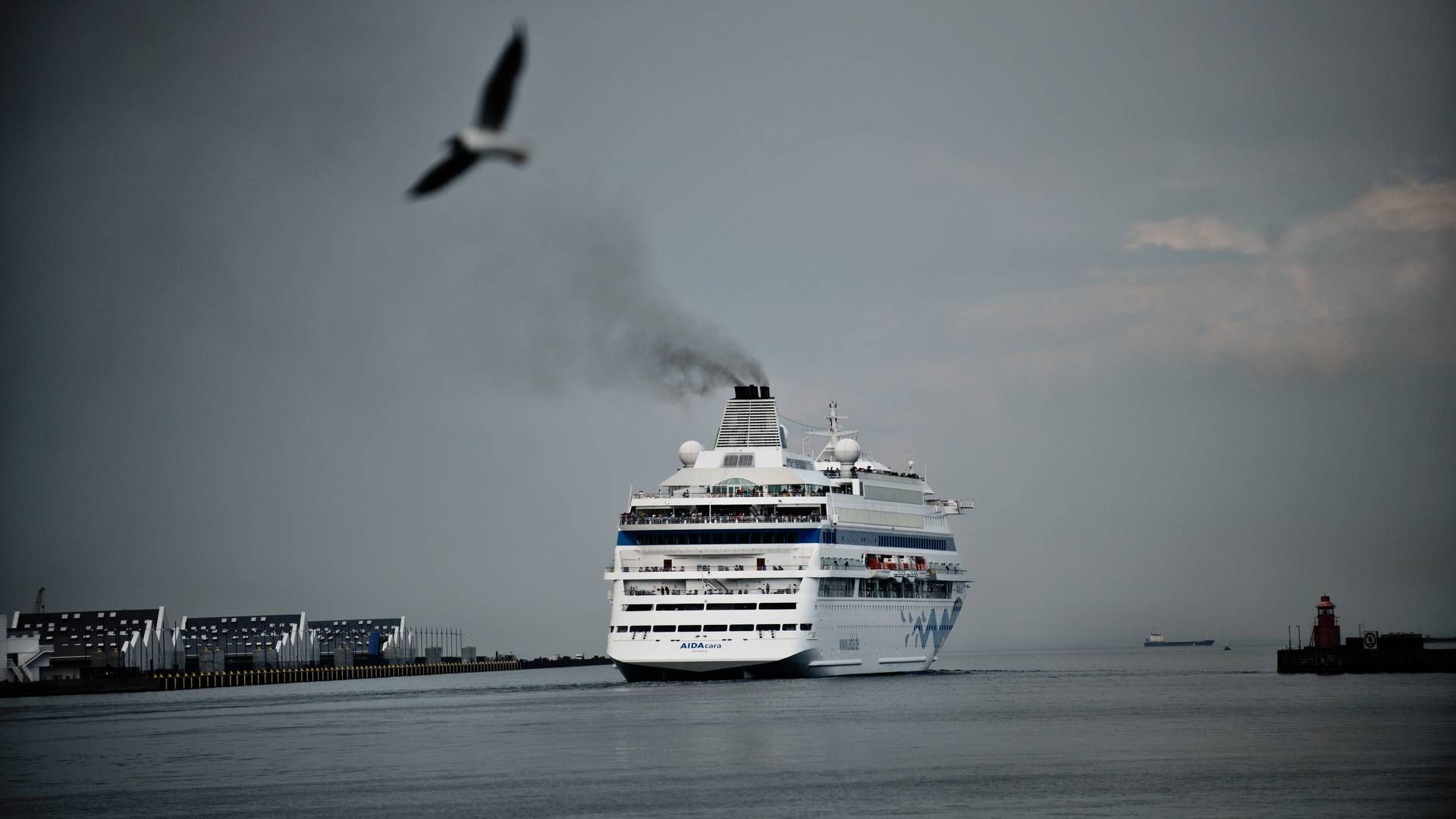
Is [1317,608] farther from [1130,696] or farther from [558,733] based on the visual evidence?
[558,733]

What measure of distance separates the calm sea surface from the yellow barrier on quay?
1645 inches

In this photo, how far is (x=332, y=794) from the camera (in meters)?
40.6

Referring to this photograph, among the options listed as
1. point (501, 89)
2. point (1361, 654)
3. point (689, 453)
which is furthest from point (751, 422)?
point (501, 89)

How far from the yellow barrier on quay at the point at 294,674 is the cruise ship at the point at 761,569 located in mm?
50082

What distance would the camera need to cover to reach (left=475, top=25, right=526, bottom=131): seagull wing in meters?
13.6

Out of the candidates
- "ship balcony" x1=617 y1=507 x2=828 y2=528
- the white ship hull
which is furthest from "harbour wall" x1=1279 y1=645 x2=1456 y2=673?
"ship balcony" x1=617 y1=507 x2=828 y2=528

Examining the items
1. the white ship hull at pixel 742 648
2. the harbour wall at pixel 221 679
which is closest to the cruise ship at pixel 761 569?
the white ship hull at pixel 742 648

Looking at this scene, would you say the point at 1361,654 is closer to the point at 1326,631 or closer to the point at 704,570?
the point at 1326,631

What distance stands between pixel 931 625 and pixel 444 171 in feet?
260

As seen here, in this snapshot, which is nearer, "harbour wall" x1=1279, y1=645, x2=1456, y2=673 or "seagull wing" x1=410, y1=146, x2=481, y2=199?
"seagull wing" x1=410, y1=146, x2=481, y2=199

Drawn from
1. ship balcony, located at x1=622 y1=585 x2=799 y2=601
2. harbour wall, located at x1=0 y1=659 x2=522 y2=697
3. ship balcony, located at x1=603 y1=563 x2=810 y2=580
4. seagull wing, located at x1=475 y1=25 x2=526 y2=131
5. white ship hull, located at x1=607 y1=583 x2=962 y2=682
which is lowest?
harbour wall, located at x1=0 y1=659 x2=522 y2=697

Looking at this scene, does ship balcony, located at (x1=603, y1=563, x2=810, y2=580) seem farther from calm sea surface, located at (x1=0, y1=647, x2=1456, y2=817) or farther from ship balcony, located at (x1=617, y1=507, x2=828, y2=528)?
calm sea surface, located at (x1=0, y1=647, x2=1456, y2=817)

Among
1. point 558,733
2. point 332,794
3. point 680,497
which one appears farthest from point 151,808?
point 680,497

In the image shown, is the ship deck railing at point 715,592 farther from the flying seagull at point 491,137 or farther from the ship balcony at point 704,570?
the flying seagull at point 491,137
